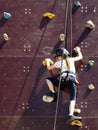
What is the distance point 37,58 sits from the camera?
9.50 meters

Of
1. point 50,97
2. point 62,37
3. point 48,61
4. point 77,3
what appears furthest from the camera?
point 77,3

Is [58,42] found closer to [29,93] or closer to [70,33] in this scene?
[70,33]

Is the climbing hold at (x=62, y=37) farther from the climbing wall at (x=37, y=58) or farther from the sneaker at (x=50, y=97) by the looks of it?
the sneaker at (x=50, y=97)

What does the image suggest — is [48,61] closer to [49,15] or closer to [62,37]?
[62,37]

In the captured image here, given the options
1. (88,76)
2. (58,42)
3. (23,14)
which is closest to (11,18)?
(23,14)

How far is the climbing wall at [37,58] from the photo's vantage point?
30.8 feet

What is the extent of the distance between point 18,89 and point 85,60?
4.07ft

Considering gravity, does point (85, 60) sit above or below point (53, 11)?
below

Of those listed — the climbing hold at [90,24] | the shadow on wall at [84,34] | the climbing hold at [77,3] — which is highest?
the climbing hold at [77,3]

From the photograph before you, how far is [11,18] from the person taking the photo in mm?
9578

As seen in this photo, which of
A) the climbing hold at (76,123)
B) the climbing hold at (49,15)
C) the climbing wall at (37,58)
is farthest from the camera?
the climbing hold at (49,15)

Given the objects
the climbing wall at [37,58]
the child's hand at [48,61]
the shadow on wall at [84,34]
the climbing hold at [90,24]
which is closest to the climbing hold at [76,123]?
the climbing wall at [37,58]

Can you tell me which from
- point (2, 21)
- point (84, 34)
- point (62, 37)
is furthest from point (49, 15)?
point (2, 21)

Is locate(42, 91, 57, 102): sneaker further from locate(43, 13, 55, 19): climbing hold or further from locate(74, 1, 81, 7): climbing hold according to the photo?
locate(74, 1, 81, 7): climbing hold
